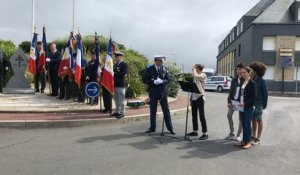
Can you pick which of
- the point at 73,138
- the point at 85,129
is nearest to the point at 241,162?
the point at 73,138

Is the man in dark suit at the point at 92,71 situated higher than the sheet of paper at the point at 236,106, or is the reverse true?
the man in dark suit at the point at 92,71

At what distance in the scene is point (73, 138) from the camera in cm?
951

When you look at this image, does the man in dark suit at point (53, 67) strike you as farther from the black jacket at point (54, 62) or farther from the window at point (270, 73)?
the window at point (270, 73)

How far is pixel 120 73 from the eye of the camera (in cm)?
1164

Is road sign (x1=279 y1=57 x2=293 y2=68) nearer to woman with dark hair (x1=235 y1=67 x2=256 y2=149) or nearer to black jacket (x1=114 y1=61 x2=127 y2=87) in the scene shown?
black jacket (x1=114 y1=61 x2=127 y2=87)

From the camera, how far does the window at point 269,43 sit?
4248 cm

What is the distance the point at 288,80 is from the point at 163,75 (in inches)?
1360

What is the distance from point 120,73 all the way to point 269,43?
33.8 metres

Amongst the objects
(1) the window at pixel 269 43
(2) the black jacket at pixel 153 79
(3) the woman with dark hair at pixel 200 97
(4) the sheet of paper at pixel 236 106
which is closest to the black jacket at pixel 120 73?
(2) the black jacket at pixel 153 79

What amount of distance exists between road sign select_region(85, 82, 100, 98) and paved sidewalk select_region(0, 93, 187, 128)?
0.48 metres

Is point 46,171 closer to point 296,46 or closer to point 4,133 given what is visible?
point 4,133

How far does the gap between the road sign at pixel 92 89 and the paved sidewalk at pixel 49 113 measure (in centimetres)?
48

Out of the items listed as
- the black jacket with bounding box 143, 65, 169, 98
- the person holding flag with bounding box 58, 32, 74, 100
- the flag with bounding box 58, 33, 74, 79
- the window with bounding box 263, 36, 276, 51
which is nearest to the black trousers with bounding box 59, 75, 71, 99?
the person holding flag with bounding box 58, 32, 74, 100

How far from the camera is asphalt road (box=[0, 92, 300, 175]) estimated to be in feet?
23.0
